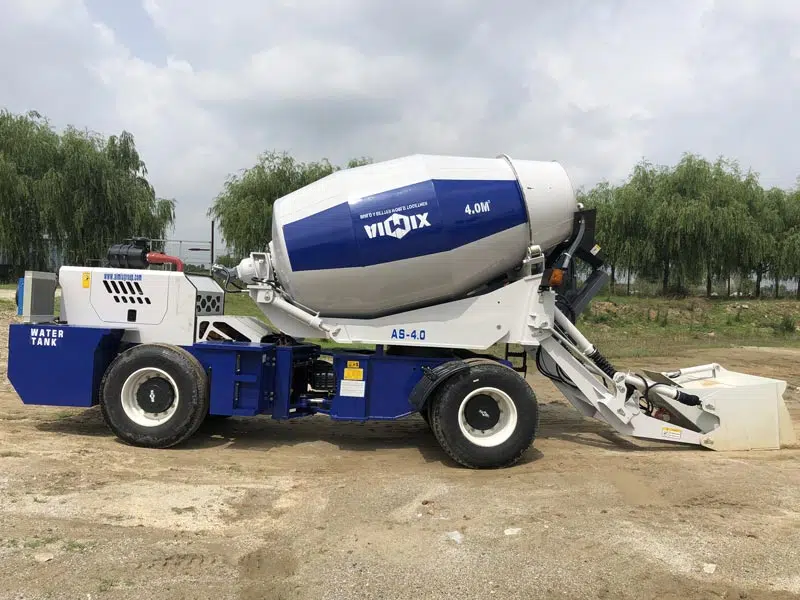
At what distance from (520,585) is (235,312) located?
5.01 meters

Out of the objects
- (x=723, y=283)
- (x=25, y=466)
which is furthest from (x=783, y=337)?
(x=25, y=466)

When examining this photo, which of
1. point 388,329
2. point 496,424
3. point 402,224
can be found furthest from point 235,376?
point 496,424

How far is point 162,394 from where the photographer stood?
259 inches

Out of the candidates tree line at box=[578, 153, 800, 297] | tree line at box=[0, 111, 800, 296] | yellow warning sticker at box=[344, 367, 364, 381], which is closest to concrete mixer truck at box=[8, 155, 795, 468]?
yellow warning sticker at box=[344, 367, 364, 381]

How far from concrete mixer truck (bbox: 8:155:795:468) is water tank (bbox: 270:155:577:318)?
0.05 feet

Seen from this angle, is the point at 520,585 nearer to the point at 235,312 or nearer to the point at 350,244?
the point at 350,244

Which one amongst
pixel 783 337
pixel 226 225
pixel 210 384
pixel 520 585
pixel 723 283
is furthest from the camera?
pixel 723 283

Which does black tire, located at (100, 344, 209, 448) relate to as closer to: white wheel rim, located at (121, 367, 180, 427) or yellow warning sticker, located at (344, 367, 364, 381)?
white wheel rim, located at (121, 367, 180, 427)

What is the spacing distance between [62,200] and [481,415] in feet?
94.9

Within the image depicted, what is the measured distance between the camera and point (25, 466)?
5711 millimetres

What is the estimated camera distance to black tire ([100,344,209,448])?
21.3ft

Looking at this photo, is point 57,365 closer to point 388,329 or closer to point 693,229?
point 388,329

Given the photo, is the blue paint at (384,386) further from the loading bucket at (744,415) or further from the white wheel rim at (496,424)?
the loading bucket at (744,415)

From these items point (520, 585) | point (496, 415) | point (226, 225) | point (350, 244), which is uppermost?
point (226, 225)
